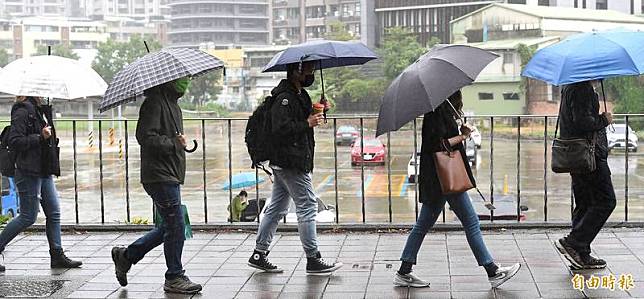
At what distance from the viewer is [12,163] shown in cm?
664

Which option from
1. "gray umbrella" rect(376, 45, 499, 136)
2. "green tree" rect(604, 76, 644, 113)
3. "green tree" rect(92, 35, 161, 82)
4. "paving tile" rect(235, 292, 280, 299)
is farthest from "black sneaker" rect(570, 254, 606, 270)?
"green tree" rect(92, 35, 161, 82)

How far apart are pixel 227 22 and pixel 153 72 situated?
101 m

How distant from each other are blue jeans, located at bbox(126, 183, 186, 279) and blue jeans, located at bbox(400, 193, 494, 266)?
161cm

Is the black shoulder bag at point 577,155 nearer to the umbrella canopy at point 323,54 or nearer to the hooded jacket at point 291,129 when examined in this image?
the umbrella canopy at point 323,54

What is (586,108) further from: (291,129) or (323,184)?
(323,184)

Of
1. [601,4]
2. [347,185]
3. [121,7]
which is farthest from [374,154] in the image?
[121,7]

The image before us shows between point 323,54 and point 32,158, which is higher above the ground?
point 323,54

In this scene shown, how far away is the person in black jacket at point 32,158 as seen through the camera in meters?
6.53

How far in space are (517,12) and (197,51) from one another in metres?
65.0

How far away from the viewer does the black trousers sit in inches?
247

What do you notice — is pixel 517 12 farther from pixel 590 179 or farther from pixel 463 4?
pixel 590 179

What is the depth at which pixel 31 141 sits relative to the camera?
6.52m

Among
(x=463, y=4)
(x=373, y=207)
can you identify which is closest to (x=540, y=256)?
(x=373, y=207)

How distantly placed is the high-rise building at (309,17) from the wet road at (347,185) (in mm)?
38193
